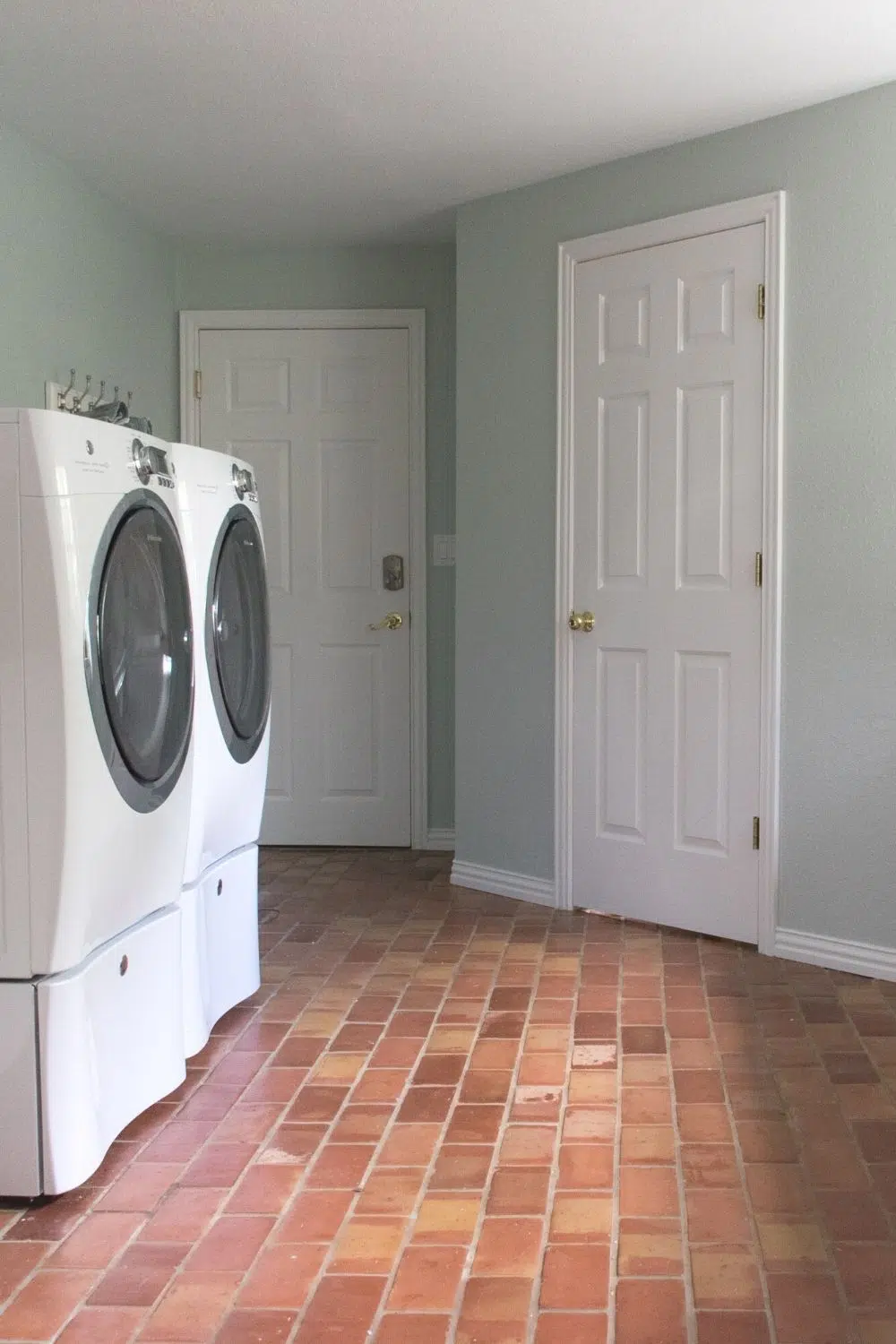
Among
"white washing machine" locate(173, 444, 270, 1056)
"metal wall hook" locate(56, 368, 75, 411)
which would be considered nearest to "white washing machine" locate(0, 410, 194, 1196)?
"white washing machine" locate(173, 444, 270, 1056)

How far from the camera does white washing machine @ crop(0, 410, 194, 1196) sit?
86.4 inches

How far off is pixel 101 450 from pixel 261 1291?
1.37m

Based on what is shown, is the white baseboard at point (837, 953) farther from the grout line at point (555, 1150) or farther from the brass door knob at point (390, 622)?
the brass door knob at point (390, 622)

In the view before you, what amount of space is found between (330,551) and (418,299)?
102cm

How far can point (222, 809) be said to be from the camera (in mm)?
3107

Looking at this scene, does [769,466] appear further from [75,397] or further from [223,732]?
[75,397]

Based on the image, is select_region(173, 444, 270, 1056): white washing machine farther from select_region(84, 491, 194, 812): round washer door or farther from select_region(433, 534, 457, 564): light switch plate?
select_region(433, 534, 457, 564): light switch plate

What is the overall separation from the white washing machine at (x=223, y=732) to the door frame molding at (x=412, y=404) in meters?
1.93

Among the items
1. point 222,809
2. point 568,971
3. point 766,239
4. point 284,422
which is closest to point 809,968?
point 568,971

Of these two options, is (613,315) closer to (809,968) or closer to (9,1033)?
(809,968)

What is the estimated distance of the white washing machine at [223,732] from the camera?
116 inches

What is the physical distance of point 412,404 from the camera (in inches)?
209

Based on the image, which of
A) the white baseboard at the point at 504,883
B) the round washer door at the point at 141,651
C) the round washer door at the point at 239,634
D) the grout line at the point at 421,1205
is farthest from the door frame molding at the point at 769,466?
the round washer door at the point at 141,651

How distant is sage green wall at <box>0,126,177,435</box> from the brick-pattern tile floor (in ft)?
6.49
